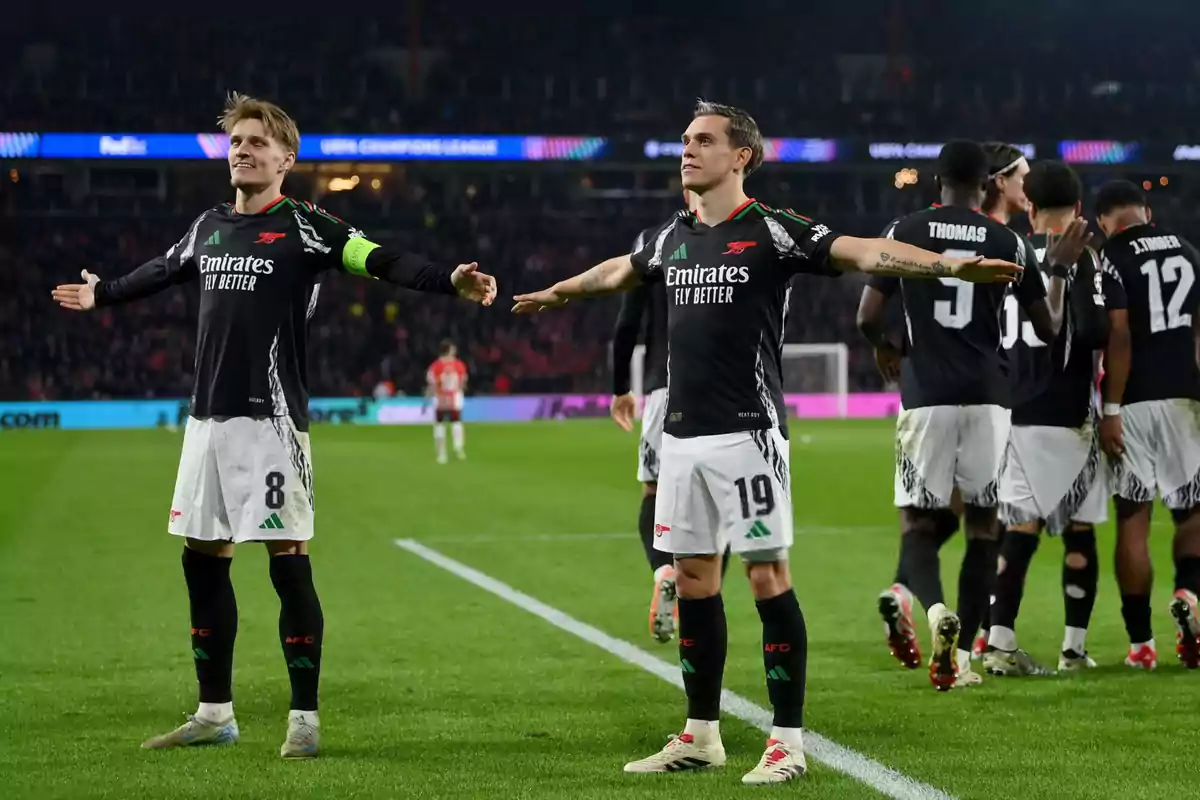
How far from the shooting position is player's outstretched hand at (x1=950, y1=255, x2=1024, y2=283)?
15.4ft

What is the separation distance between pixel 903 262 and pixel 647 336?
10.4 ft

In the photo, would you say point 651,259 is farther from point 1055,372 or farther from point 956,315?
point 1055,372

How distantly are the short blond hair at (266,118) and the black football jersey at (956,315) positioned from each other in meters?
2.39

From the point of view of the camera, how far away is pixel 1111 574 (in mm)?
10609

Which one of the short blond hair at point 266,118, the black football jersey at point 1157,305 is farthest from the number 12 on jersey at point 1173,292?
the short blond hair at point 266,118

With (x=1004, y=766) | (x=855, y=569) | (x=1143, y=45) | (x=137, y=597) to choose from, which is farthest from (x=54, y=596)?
(x=1143, y=45)

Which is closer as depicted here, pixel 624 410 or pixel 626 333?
pixel 624 410

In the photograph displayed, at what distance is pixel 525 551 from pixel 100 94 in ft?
118

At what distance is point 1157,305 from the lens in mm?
7328

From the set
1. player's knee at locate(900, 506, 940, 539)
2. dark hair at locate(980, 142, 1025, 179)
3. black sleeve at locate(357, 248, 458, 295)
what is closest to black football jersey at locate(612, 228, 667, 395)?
player's knee at locate(900, 506, 940, 539)

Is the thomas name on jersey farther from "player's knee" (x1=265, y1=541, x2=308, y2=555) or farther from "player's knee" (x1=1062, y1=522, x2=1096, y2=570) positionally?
"player's knee" (x1=265, y1=541, x2=308, y2=555)

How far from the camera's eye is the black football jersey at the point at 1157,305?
729cm

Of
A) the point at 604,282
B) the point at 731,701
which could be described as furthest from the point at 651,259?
the point at 731,701

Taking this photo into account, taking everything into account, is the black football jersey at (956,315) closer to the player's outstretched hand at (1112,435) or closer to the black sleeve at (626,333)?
the player's outstretched hand at (1112,435)
